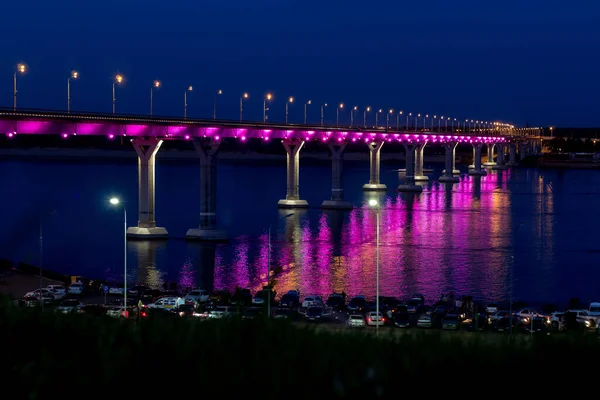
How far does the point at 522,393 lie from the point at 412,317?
73.2ft

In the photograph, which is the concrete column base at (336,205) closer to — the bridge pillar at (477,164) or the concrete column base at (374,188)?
the concrete column base at (374,188)

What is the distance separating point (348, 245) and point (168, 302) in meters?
28.1

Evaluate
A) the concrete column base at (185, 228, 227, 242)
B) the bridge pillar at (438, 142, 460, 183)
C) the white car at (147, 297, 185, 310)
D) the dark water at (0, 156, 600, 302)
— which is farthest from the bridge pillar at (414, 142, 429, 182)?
the white car at (147, 297, 185, 310)

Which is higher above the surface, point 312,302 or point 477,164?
point 477,164

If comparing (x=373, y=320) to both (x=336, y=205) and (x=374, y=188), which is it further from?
(x=374, y=188)

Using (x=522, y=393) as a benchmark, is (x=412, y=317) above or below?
below

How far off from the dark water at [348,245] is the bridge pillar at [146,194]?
1477 mm

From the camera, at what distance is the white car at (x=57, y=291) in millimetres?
37656

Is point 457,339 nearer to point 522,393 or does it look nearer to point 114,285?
point 522,393

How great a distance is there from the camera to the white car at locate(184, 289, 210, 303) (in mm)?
37312

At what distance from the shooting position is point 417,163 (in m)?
159

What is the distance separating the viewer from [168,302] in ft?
118

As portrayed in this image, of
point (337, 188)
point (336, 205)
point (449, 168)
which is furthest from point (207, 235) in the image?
point (449, 168)

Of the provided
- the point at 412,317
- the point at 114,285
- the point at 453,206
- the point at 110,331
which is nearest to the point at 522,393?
the point at 110,331
